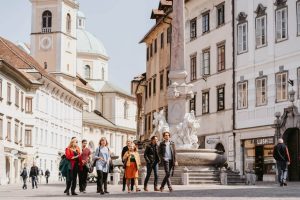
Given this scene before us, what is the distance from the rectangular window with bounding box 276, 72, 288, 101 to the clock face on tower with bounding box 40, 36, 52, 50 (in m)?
62.7

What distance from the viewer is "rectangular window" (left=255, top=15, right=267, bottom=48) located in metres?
40.2

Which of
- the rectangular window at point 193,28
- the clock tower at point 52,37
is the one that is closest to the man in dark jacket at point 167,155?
the rectangular window at point 193,28

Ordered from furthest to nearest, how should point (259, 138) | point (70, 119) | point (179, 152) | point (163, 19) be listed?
point (70, 119)
point (163, 19)
point (259, 138)
point (179, 152)

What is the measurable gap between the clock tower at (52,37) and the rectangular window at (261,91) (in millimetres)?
58264

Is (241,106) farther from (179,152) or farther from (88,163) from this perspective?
(88,163)

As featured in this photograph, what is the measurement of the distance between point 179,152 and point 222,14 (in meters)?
17.1

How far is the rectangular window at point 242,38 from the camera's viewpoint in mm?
42406

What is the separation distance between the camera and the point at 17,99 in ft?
206

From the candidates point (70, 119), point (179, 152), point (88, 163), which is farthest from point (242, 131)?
point (70, 119)

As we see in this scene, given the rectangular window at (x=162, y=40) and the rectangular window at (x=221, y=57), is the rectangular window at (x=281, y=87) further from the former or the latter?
the rectangular window at (x=162, y=40)

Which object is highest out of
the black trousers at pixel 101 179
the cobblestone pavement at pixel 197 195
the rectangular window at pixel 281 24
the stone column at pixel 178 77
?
the rectangular window at pixel 281 24

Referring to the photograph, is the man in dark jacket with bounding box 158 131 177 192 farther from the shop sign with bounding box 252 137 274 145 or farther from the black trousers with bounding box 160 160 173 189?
the shop sign with bounding box 252 137 274 145

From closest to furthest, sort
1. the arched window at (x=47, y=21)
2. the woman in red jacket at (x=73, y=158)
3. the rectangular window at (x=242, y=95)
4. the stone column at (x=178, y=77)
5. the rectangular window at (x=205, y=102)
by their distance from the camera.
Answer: the woman in red jacket at (x=73, y=158) < the stone column at (x=178, y=77) < the rectangular window at (x=242, y=95) < the rectangular window at (x=205, y=102) < the arched window at (x=47, y=21)

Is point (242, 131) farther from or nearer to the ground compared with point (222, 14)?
nearer to the ground
